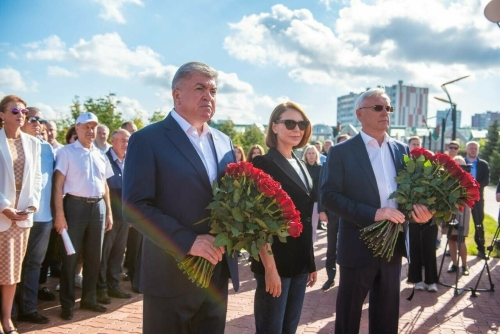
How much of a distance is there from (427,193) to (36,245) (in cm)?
448

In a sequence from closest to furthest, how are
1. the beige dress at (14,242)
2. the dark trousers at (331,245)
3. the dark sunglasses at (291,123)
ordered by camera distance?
1. the dark sunglasses at (291,123)
2. the beige dress at (14,242)
3. the dark trousers at (331,245)

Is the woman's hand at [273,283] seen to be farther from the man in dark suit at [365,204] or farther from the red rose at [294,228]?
the man in dark suit at [365,204]

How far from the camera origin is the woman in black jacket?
130 inches

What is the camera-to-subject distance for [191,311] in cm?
251

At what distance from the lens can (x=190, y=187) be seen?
2.43 metres

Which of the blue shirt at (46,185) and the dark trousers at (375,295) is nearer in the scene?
the dark trousers at (375,295)

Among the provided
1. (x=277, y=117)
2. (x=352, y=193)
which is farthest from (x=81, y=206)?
(x=352, y=193)

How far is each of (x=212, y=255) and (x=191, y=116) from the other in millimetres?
862

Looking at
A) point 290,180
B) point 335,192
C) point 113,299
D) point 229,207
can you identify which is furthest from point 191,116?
point 113,299

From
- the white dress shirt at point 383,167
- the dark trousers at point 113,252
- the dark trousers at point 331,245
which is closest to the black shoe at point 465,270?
the dark trousers at point 331,245

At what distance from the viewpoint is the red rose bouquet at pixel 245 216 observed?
2258 millimetres

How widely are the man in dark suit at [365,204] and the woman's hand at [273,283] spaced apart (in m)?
0.87

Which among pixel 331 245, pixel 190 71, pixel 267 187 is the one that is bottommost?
pixel 331 245

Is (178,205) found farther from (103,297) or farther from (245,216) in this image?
(103,297)
